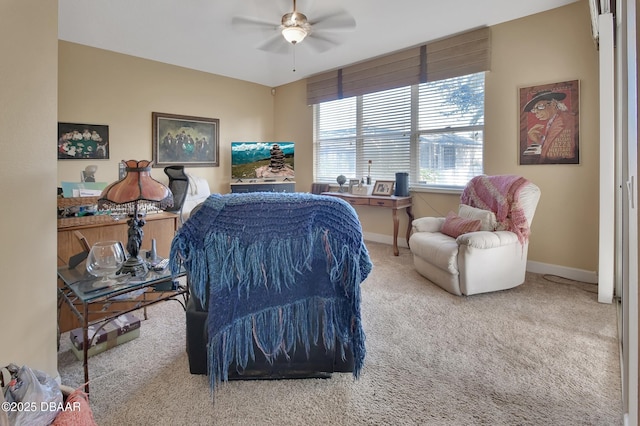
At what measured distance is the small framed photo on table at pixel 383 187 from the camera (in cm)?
457

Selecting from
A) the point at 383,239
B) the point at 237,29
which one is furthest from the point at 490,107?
the point at 237,29

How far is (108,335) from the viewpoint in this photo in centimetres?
205

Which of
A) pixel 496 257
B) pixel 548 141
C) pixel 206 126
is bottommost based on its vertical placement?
pixel 496 257

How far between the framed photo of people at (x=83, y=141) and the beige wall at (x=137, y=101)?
60mm

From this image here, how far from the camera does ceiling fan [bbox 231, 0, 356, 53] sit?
2744mm

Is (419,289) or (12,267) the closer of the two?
(12,267)

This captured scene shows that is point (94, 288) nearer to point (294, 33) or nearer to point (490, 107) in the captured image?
point (294, 33)

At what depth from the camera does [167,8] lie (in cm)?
347

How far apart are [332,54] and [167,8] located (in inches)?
82.6

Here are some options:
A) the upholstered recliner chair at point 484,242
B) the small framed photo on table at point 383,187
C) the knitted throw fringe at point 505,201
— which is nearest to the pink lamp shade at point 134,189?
the upholstered recliner chair at point 484,242

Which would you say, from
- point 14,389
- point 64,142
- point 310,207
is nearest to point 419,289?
point 310,207

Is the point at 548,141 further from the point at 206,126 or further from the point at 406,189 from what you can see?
the point at 206,126

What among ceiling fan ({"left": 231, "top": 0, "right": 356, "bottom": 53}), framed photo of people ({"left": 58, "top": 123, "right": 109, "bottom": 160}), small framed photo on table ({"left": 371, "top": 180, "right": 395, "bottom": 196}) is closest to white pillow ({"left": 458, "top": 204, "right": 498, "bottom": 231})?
small framed photo on table ({"left": 371, "top": 180, "right": 395, "bottom": 196})

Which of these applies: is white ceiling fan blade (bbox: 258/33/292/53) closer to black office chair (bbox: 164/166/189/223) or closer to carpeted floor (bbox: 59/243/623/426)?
black office chair (bbox: 164/166/189/223)
